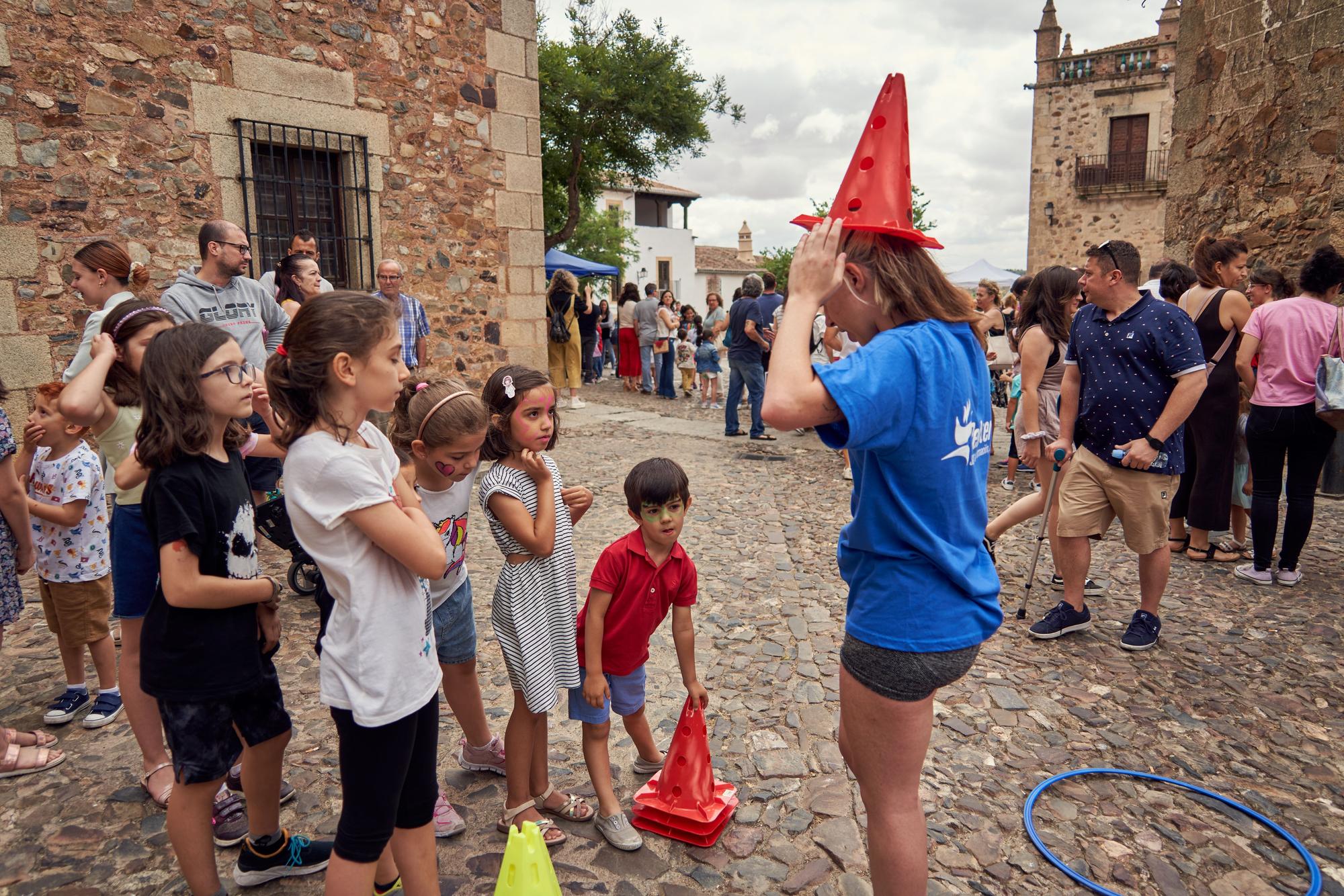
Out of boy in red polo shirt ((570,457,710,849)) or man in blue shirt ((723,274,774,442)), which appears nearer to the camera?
boy in red polo shirt ((570,457,710,849))

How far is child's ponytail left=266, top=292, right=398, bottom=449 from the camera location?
183 cm

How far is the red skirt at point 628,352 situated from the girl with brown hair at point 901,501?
13237 millimetres

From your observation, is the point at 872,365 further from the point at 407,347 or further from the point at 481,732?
the point at 407,347

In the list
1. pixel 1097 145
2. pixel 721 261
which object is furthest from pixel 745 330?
pixel 721 261

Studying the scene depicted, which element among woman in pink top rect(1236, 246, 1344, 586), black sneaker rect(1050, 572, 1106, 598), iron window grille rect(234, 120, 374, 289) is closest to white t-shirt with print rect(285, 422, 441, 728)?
black sneaker rect(1050, 572, 1106, 598)

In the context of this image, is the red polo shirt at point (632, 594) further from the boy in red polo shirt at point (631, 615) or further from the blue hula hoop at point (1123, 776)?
the blue hula hoop at point (1123, 776)

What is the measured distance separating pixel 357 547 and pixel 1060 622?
3734 mm

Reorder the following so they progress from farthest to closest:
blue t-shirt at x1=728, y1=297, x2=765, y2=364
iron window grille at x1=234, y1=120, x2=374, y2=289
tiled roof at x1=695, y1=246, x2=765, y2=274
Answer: tiled roof at x1=695, y1=246, x2=765, y2=274, blue t-shirt at x1=728, y1=297, x2=765, y2=364, iron window grille at x1=234, y1=120, x2=374, y2=289

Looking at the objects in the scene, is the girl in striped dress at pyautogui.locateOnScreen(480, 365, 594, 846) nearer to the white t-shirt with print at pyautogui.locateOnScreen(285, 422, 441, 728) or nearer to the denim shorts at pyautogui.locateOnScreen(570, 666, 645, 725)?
the denim shorts at pyautogui.locateOnScreen(570, 666, 645, 725)

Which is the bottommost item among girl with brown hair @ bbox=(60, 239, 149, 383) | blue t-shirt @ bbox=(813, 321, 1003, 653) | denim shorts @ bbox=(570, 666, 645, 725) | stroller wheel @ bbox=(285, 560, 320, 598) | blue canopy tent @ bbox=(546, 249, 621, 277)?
stroller wheel @ bbox=(285, 560, 320, 598)

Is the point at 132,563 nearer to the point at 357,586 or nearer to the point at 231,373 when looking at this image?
the point at 231,373

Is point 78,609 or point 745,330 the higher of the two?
point 745,330

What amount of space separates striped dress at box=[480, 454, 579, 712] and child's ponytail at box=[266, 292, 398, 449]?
2.33ft

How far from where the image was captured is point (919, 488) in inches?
70.3
